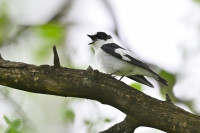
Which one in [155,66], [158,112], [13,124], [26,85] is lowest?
[13,124]

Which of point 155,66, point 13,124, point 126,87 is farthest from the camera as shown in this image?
point 155,66

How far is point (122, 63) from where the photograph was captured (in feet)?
14.4

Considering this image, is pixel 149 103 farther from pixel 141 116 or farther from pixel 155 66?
pixel 155 66

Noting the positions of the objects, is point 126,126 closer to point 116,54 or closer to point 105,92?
point 105,92

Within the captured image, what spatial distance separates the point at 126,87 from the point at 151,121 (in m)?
0.33

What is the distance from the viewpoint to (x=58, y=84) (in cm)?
297

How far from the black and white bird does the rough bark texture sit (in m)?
1.11

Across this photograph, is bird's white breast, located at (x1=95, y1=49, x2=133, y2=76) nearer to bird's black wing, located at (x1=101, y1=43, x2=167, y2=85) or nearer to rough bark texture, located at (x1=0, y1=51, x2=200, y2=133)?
bird's black wing, located at (x1=101, y1=43, x2=167, y2=85)

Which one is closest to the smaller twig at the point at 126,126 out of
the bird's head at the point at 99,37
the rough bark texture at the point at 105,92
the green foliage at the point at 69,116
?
the rough bark texture at the point at 105,92

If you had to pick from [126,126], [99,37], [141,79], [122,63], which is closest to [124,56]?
[122,63]

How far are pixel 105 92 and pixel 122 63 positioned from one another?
1456mm

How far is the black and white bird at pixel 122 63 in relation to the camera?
4.25 meters

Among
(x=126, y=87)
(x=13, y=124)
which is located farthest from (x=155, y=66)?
(x=13, y=124)

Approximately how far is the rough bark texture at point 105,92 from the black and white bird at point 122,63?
1.11 m
